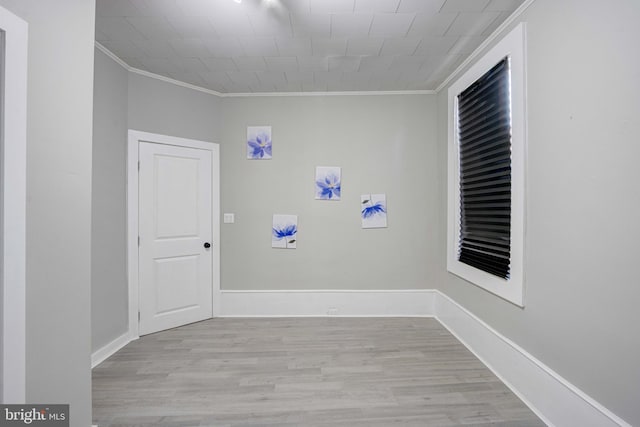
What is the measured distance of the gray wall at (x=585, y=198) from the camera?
4.41ft

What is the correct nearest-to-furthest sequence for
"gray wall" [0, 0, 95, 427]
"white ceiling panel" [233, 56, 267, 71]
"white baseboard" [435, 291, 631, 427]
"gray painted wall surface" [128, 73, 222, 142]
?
"gray wall" [0, 0, 95, 427]
"white baseboard" [435, 291, 631, 427]
"white ceiling panel" [233, 56, 267, 71]
"gray painted wall surface" [128, 73, 222, 142]

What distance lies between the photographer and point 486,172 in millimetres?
2482

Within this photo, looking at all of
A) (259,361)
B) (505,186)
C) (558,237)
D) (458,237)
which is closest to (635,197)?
(558,237)

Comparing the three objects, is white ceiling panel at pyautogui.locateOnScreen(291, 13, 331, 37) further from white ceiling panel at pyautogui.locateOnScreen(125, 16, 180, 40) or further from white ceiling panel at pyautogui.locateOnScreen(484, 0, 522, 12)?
white ceiling panel at pyautogui.locateOnScreen(484, 0, 522, 12)

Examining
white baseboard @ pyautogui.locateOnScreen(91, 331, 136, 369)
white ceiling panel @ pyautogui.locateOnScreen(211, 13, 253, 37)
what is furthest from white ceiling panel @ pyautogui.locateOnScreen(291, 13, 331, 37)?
white baseboard @ pyautogui.locateOnScreen(91, 331, 136, 369)

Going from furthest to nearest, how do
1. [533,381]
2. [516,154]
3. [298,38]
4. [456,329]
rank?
1. [456,329]
2. [298,38]
3. [516,154]
4. [533,381]

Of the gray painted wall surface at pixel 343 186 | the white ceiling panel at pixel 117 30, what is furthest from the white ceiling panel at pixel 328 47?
the white ceiling panel at pixel 117 30

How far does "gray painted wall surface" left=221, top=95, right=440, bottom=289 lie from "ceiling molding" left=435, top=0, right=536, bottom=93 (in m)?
0.53

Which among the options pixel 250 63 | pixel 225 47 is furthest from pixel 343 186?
pixel 225 47

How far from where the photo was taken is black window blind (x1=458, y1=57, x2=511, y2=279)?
2.20 metres

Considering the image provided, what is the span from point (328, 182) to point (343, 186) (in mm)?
197

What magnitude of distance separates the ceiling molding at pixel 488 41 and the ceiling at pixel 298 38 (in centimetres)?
3

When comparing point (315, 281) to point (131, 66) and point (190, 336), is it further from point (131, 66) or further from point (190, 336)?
point (131, 66)

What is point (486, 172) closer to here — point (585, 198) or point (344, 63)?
point (585, 198)
